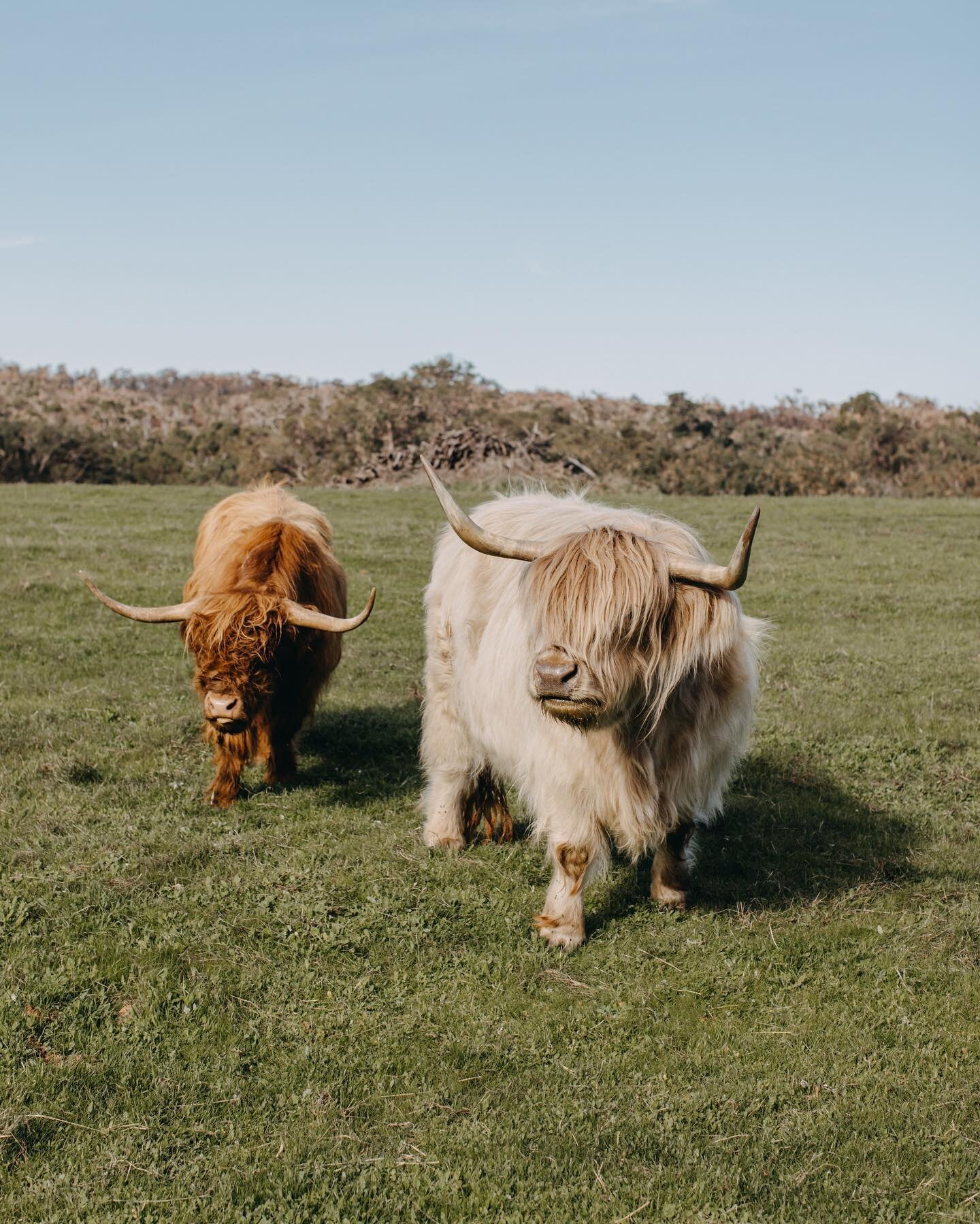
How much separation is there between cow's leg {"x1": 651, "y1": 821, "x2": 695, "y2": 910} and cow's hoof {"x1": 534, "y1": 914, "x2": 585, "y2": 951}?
19.9 inches

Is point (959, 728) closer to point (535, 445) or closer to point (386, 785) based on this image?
point (386, 785)

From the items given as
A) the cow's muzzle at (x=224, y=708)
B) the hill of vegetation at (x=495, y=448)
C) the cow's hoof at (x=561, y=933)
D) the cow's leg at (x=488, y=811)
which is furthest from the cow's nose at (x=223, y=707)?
the hill of vegetation at (x=495, y=448)

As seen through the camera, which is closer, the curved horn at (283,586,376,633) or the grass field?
the grass field

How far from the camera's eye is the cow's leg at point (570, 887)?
4.75 meters

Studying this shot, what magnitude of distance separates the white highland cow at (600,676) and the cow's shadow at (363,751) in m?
1.41

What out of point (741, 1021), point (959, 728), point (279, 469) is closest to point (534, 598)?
point (741, 1021)

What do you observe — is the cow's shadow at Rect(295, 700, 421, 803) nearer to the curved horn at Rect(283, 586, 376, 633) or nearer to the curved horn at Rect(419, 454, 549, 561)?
the curved horn at Rect(283, 586, 376, 633)

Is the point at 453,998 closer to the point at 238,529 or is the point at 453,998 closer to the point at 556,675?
the point at 556,675

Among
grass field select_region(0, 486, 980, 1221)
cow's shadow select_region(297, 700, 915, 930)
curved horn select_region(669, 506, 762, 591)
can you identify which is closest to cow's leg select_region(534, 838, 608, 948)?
grass field select_region(0, 486, 980, 1221)

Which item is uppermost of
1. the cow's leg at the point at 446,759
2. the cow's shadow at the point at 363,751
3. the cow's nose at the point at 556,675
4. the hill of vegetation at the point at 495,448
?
the hill of vegetation at the point at 495,448

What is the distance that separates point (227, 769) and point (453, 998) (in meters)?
2.45

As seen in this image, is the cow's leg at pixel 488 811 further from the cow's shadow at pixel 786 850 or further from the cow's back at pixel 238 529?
the cow's back at pixel 238 529

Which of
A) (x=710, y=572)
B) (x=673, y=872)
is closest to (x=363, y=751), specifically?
(x=673, y=872)

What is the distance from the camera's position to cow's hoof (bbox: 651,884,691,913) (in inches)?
201
